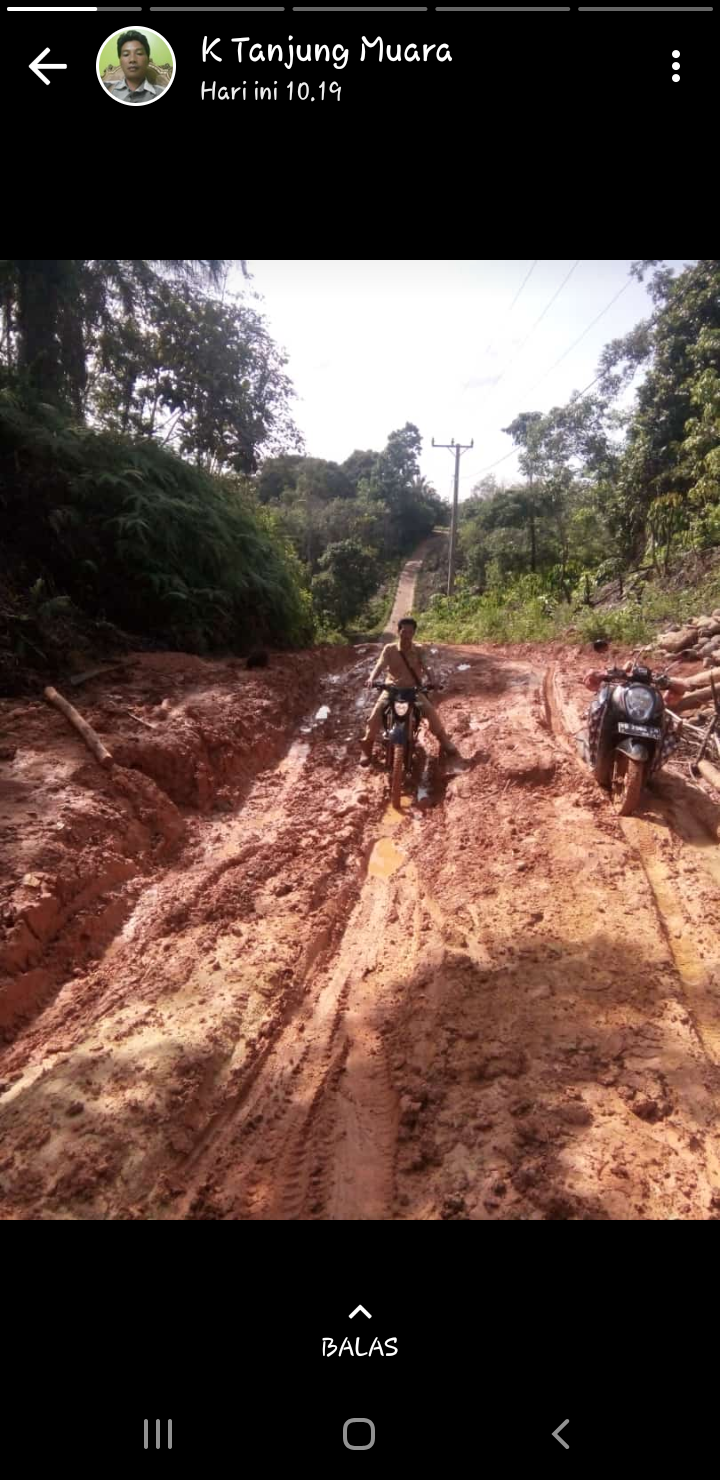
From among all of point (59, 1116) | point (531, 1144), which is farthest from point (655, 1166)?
point (59, 1116)

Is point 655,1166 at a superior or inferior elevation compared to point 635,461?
inferior

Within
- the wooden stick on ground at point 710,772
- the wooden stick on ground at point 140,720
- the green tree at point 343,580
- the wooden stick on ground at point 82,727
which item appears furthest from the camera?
the green tree at point 343,580

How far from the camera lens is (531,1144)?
7.62 ft

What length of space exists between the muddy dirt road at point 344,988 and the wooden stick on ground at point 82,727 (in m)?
0.10

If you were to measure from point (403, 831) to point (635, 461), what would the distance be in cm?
1458

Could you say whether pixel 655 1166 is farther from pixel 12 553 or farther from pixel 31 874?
pixel 12 553

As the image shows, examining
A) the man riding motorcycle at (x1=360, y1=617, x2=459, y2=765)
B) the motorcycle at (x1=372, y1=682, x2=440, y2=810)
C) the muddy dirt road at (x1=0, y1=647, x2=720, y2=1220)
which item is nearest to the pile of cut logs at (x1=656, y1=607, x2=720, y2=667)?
Answer: the muddy dirt road at (x1=0, y1=647, x2=720, y2=1220)

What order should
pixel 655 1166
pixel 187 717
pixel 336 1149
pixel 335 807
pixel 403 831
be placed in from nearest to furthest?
pixel 655 1166 < pixel 336 1149 < pixel 403 831 < pixel 335 807 < pixel 187 717
